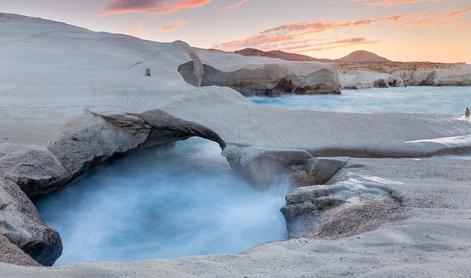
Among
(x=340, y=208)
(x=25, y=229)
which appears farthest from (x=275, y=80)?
(x=25, y=229)

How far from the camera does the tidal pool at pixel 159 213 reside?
17.6 feet

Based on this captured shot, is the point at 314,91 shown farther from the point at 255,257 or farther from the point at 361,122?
the point at 255,257

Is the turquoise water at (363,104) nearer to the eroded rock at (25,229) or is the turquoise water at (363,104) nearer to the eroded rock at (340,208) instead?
the eroded rock at (340,208)

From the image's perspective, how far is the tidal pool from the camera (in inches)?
211

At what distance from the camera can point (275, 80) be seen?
20203 mm

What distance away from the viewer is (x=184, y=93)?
8234 millimetres

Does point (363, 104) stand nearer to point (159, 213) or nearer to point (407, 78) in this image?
point (159, 213)

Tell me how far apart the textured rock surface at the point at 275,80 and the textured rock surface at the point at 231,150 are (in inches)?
257

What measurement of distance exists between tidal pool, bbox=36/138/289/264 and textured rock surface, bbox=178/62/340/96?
10899mm

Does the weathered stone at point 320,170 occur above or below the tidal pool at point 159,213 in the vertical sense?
above

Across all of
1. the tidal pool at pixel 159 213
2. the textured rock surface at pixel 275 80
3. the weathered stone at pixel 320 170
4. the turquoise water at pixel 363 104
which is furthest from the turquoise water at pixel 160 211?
the textured rock surface at pixel 275 80

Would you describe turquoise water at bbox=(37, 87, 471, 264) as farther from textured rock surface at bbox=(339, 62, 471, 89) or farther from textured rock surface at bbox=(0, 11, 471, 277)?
textured rock surface at bbox=(339, 62, 471, 89)

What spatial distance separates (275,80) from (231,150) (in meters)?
14.0

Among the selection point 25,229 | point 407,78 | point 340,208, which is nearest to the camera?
point 25,229
